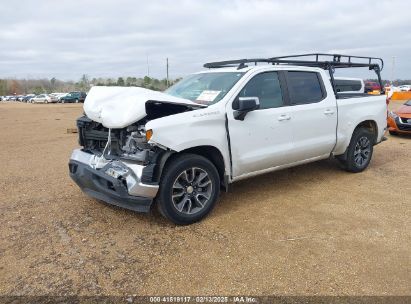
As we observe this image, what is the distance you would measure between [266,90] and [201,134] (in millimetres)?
1308

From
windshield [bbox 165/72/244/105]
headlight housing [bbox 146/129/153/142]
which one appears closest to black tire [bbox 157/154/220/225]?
headlight housing [bbox 146/129/153/142]

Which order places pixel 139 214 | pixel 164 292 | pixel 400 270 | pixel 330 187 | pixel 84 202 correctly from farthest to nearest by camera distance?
pixel 330 187, pixel 84 202, pixel 139 214, pixel 400 270, pixel 164 292

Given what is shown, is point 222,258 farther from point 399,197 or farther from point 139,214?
point 399,197

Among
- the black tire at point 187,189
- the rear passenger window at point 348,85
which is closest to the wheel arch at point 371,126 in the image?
the rear passenger window at point 348,85

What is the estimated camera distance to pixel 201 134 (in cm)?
423

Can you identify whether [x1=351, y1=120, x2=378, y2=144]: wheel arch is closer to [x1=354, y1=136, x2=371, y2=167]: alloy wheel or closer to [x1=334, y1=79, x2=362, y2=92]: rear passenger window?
[x1=354, y1=136, x2=371, y2=167]: alloy wheel

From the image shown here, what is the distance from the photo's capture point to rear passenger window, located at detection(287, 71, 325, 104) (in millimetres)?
5301

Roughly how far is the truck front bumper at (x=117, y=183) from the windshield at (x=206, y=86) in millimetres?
1296

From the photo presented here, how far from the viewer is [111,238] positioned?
4.00m

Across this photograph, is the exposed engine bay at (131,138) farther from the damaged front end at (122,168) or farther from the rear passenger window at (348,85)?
the rear passenger window at (348,85)

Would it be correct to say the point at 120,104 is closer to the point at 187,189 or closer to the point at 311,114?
the point at 187,189

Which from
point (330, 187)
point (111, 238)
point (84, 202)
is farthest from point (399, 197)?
point (84, 202)

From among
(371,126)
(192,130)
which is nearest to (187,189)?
(192,130)

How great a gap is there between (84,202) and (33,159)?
352 centimetres
